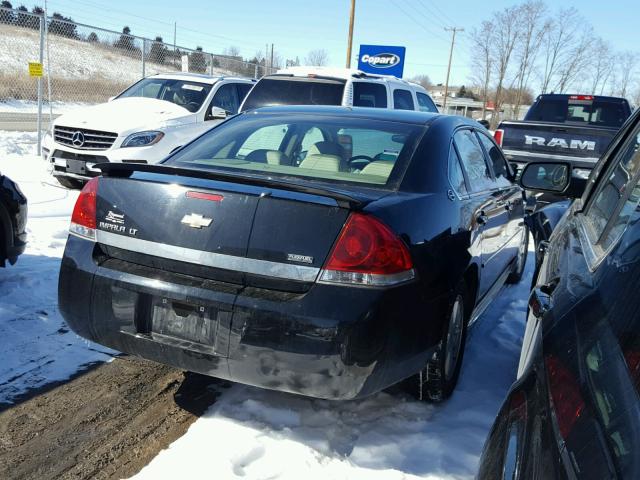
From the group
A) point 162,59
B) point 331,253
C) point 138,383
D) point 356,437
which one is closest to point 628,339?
point 331,253

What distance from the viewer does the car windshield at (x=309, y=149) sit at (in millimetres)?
3279

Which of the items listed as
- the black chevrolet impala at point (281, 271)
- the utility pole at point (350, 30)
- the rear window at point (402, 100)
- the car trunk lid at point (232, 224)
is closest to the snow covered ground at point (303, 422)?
the black chevrolet impala at point (281, 271)

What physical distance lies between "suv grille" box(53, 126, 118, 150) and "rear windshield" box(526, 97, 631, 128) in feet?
27.3

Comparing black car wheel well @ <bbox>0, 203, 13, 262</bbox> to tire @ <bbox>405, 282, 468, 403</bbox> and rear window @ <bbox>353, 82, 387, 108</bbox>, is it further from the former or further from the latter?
rear window @ <bbox>353, 82, 387, 108</bbox>

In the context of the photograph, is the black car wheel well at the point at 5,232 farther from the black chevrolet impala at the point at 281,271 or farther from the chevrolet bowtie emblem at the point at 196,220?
the chevrolet bowtie emblem at the point at 196,220

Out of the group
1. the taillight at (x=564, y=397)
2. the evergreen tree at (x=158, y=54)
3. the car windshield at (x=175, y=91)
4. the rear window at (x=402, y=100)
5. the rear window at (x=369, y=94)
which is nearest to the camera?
the taillight at (x=564, y=397)

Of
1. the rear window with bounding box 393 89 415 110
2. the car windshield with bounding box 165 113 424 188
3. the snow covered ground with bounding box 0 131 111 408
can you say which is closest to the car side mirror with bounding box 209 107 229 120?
the rear window with bounding box 393 89 415 110

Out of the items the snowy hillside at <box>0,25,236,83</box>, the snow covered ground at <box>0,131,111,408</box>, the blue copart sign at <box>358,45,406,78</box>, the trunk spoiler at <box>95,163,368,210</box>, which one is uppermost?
the blue copart sign at <box>358,45,406,78</box>

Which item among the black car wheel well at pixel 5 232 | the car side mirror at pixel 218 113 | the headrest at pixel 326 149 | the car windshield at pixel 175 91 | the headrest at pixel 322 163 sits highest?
the car windshield at pixel 175 91

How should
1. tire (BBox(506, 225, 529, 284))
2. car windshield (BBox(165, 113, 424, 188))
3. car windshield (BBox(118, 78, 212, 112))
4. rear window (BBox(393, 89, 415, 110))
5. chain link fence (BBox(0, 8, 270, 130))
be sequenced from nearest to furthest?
car windshield (BBox(165, 113, 424, 188)) → tire (BBox(506, 225, 529, 284)) → car windshield (BBox(118, 78, 212, 112)) → rear window (BBox(393, 89, 415, 110)) → chain link fence (BBox(0, 8, 270, 130))

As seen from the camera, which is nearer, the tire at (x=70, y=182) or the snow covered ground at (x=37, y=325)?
the snow covered ground at (x=37, y=325)

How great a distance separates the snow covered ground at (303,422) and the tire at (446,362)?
0.32 feet

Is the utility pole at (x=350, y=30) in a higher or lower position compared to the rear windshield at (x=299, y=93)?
higher

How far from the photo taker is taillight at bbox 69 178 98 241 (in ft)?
9.65
